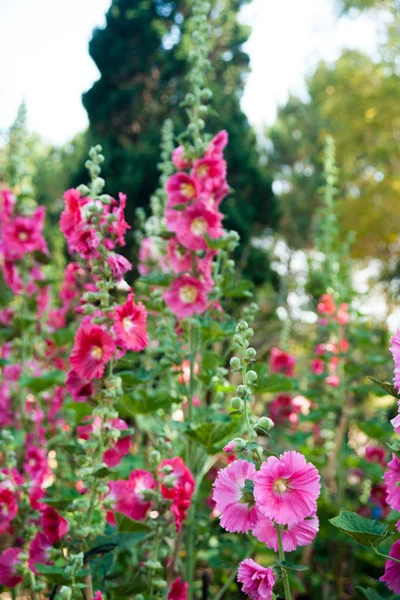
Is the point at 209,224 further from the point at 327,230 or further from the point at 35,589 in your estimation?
the point at 327,230

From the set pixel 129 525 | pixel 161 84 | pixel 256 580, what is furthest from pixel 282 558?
pixel 161 84

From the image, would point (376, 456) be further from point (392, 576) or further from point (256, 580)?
point (256, 580)

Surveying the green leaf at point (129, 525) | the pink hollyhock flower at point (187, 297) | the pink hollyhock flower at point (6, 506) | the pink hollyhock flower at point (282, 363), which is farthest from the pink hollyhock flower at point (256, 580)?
the pink hollyhock flower at point (282, 363)

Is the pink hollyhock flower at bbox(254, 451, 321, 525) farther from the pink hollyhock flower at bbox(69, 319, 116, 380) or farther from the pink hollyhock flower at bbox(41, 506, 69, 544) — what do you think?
the pink hollyhock flower at bbox(41, 506, 69, 544)

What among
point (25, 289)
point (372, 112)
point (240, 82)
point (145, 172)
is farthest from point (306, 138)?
point (25, 289)

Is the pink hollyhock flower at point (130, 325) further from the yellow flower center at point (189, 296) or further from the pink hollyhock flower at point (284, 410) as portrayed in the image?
the pink hollyhock flower at point (284, 410)

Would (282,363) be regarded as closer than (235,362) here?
No

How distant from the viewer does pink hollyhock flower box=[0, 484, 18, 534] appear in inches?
69.4

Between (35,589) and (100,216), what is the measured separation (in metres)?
1.04

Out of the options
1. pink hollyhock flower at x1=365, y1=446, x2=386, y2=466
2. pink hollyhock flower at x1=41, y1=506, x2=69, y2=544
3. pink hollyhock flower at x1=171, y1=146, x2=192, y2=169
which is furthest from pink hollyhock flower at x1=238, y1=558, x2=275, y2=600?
pink hollyhock flower at x1=365, y1=446, x2=386, y2=466

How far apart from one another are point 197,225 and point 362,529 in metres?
1.21

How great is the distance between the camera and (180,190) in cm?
209

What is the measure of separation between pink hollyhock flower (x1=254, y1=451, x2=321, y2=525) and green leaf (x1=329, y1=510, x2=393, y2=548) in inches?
2.2

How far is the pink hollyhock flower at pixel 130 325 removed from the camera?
1.50 meters
